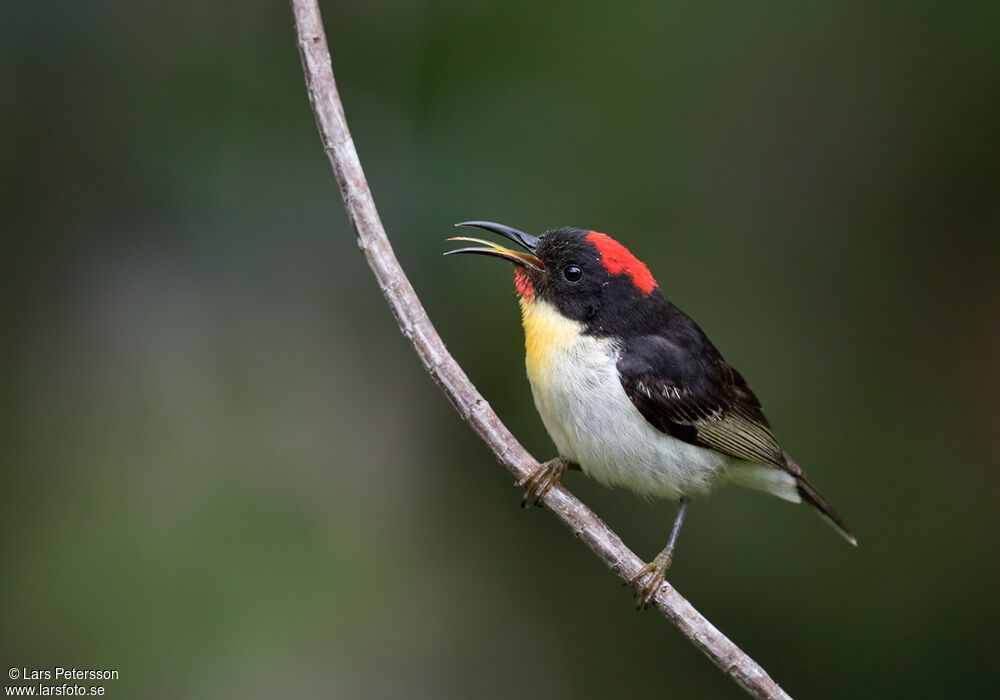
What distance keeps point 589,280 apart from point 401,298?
2.46ft

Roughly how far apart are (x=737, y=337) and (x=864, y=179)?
990mm

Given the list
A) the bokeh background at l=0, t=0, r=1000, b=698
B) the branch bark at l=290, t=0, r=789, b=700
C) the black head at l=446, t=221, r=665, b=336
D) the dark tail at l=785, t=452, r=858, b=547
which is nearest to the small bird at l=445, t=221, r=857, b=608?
the black head at l=446, t=221, r=665, b=336

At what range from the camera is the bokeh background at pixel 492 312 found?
13.4 feet

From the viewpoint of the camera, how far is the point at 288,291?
445 centimetres

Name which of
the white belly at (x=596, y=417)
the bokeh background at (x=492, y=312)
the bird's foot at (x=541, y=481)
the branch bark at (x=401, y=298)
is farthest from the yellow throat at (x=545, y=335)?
the bokeh background at (x=492, y=312)

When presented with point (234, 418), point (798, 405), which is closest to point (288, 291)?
point (234, 418)

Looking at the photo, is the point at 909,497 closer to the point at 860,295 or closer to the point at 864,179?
the point at 860,295

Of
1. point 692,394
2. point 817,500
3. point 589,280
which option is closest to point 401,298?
point 589,280

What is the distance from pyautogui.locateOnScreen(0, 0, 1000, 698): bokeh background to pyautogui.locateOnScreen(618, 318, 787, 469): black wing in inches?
30.7

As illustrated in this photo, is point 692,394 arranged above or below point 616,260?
below

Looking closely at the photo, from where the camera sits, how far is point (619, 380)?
307cm

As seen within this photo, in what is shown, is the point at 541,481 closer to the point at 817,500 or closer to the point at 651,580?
the point at 651,580

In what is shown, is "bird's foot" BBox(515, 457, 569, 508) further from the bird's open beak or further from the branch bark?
the bird's open beak

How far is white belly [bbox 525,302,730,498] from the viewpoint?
304cm
